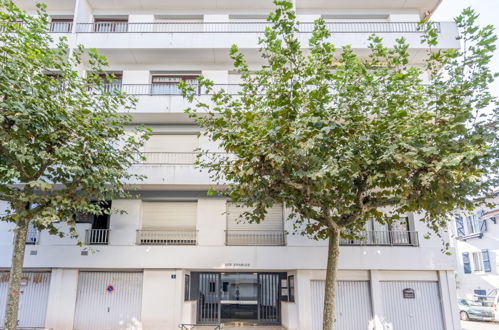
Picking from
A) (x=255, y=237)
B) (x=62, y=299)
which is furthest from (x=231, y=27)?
(x=62, y=299)

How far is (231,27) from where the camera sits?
14.7 meters

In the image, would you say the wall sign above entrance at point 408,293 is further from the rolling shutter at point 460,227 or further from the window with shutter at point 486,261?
the rolling shutter at point 460,227

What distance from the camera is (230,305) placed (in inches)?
575

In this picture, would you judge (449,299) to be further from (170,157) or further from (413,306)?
(170,157)

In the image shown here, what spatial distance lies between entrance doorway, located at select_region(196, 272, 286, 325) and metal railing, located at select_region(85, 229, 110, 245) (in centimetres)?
368

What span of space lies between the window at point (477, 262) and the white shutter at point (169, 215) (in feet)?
65.1

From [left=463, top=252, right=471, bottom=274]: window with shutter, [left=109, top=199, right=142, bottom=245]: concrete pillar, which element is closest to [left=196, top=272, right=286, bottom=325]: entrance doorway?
[left=109, top=199, right=142, bottom=245]: concrete pillar

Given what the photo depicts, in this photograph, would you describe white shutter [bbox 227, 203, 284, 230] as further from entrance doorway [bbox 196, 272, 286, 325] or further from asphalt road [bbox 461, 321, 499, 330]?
asphalt road [bbox 461, 321, 499, 330]

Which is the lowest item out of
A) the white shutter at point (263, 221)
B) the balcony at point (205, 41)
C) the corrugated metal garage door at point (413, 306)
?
the corrugated metal garage door at point (413, 306)

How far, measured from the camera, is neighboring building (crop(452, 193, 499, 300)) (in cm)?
2179

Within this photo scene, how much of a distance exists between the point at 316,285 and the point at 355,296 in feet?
4.54

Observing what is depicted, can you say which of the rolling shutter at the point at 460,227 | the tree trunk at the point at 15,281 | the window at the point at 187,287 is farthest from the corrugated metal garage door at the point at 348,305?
the rolling shutter at the point at 460,227

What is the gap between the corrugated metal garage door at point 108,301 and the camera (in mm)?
12539

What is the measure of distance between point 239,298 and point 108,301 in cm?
492
